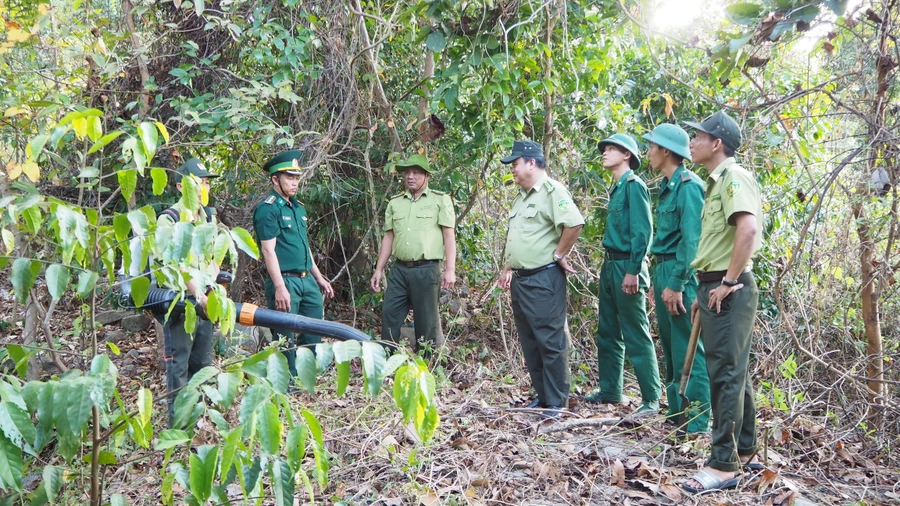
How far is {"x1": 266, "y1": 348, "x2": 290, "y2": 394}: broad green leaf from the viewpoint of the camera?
1918mm

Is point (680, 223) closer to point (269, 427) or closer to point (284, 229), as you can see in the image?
point (284, 229)

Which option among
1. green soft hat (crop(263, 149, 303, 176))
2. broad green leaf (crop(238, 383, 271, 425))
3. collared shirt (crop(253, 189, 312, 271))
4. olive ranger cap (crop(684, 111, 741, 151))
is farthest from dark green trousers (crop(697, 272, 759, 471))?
Result: green soft hat (crop(263, 149, 303, 176))

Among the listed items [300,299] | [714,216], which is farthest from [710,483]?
[300,299]

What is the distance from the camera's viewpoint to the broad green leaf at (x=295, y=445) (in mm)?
1883

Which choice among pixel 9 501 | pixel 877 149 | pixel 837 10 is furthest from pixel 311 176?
pixel 837 10

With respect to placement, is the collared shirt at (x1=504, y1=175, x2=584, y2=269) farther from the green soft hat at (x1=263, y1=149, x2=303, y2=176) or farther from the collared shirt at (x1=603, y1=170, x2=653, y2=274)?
the green soft hat at (x1=263, y1=149, x2=303, y2=176)

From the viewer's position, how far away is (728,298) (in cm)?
344

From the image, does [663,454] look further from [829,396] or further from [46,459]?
[46,459]

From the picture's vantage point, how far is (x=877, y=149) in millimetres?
3957

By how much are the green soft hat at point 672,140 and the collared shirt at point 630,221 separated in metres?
0.37

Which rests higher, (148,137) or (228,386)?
(148,137)

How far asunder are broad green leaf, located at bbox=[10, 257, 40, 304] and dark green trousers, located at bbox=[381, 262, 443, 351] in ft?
12.4

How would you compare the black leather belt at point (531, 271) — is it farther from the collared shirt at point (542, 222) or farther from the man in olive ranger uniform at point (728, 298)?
the man in olive ranger uniform at point (728, 298)

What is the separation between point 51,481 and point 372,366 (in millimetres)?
1176
